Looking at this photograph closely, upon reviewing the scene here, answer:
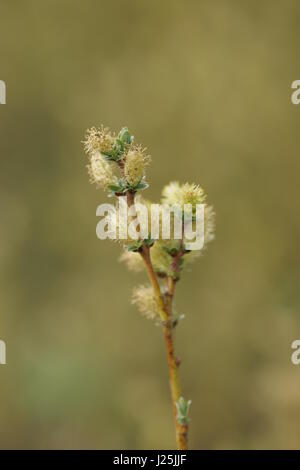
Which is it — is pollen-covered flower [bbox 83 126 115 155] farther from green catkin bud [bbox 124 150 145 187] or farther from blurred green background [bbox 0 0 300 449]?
blurred green background [bbox 0 0 300 449]

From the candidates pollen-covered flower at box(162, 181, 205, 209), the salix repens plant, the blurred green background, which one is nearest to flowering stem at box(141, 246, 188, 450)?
the salix repens plant

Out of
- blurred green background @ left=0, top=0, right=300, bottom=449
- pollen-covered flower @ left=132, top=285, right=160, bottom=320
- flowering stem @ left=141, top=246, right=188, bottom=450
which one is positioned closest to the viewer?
flowering stem @ left=141, top=246, right=188, bottom=450

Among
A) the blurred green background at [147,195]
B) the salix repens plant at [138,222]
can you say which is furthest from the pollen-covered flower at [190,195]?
the blurred green background at [147,195]

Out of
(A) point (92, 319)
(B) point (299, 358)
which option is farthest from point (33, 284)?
(B) point (299, 358)

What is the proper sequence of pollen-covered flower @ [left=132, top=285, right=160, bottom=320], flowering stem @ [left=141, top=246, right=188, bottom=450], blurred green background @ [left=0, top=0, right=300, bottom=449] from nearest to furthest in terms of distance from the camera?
flowering stem @ [left=141, top=246, right=188, bottom=450] < pollen-covered flower @ [left=132, top=285, right=160, bottom=320] < blurred green background @ [left=0, top=0, right=300, bottom=449]

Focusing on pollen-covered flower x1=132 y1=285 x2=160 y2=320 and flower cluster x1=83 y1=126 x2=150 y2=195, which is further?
pollen-covered flower x1=132 y1=285 x2=160 y2=320

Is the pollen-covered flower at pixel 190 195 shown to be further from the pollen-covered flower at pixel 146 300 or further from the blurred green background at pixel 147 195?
the blurred green background at pixel 147 195
